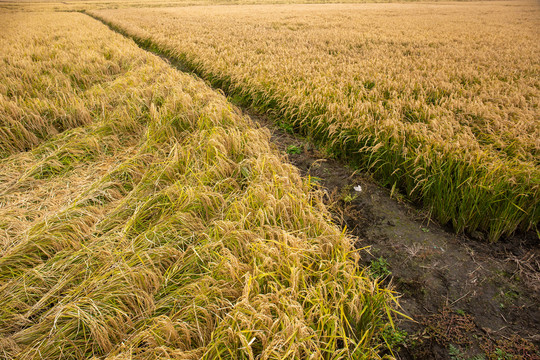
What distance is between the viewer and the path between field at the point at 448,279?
5.90 ft

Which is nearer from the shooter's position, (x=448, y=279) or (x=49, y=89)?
(x=448, y=279)

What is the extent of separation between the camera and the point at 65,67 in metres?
6.98

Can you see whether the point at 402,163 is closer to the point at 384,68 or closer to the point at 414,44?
the point at 384,68

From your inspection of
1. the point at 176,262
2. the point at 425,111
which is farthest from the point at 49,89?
the point at 425,111

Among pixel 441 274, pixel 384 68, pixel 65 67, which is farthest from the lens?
pixel 65 67

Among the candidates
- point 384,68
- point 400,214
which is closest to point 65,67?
point 384,68

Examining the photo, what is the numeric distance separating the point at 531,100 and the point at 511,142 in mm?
1823

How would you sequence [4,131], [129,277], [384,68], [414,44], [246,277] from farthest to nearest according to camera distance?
[414,44]
[384,68]
[4,131]
[129,277]
[246,277]

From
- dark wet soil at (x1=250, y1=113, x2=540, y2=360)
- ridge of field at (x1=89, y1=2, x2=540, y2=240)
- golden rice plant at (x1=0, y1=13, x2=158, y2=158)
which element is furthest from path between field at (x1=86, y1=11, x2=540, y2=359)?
golden rice plant at (x1=0, y1=13, x2=158, y2=158)

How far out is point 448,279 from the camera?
2227 millimetres

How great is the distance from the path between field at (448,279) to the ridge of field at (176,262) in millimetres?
292

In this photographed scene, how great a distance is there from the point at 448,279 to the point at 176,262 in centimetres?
221

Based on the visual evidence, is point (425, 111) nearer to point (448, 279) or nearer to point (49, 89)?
point (448, 279)

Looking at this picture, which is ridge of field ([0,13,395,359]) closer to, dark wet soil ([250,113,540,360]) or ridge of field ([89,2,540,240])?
dark wet soil ([250,113,540,360])
